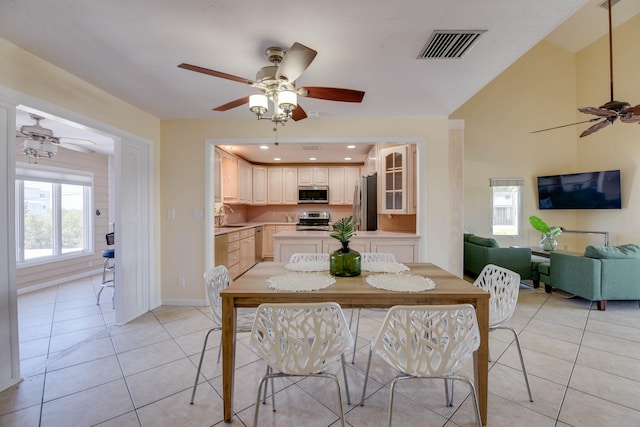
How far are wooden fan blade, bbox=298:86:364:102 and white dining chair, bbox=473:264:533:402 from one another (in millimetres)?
1525

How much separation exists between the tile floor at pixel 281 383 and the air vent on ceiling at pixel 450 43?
2320 mm

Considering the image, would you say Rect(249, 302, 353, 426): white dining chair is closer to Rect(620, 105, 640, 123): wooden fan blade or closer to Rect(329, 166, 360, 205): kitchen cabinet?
Rect(620, 105, 640, 123): wooden fan blade

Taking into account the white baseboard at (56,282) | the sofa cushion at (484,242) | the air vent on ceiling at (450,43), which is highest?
the air vent on ceiling at (450,43)

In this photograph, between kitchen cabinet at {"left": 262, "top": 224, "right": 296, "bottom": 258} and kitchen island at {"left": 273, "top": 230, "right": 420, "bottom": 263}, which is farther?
kitchen cabinet at {"left": 262, "top": 224, "right": 296, "bottom": 258}

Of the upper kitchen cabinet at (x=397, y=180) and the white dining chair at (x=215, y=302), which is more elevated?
the upper kitchen cabinet at (x=397, y=180)

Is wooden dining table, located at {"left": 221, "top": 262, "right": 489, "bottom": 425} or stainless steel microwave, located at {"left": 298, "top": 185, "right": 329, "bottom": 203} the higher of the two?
stainless steel microwave, located at {"left": 298, "top": 185, "right": 329, "bottom": 203}

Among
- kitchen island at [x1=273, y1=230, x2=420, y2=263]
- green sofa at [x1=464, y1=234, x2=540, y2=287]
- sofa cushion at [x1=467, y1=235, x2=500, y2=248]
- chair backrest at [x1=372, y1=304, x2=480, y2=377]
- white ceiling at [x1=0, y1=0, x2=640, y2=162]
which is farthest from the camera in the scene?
sofa cushion at [x1=467, y1=235, x2=500, y2=248]

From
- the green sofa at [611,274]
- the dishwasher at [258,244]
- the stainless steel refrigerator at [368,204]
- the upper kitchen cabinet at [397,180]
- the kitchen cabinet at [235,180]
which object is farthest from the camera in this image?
the dishwasher at [258,244]

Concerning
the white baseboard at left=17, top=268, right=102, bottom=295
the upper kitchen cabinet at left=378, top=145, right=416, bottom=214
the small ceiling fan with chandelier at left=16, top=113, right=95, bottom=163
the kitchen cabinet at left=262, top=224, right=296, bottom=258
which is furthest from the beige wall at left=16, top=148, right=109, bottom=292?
the upper kitchen cabinet at left=378, top=145, right=416, bottom=214

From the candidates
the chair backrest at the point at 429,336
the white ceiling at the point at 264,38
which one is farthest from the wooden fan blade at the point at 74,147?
the chair backrest at the point at 429,336

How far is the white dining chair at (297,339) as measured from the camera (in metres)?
1.25

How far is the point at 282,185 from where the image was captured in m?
6.52

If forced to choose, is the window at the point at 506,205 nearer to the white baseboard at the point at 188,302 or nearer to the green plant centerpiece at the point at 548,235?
the green plant centerpiece at the point at 548,235

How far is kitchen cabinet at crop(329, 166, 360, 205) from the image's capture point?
646cm
